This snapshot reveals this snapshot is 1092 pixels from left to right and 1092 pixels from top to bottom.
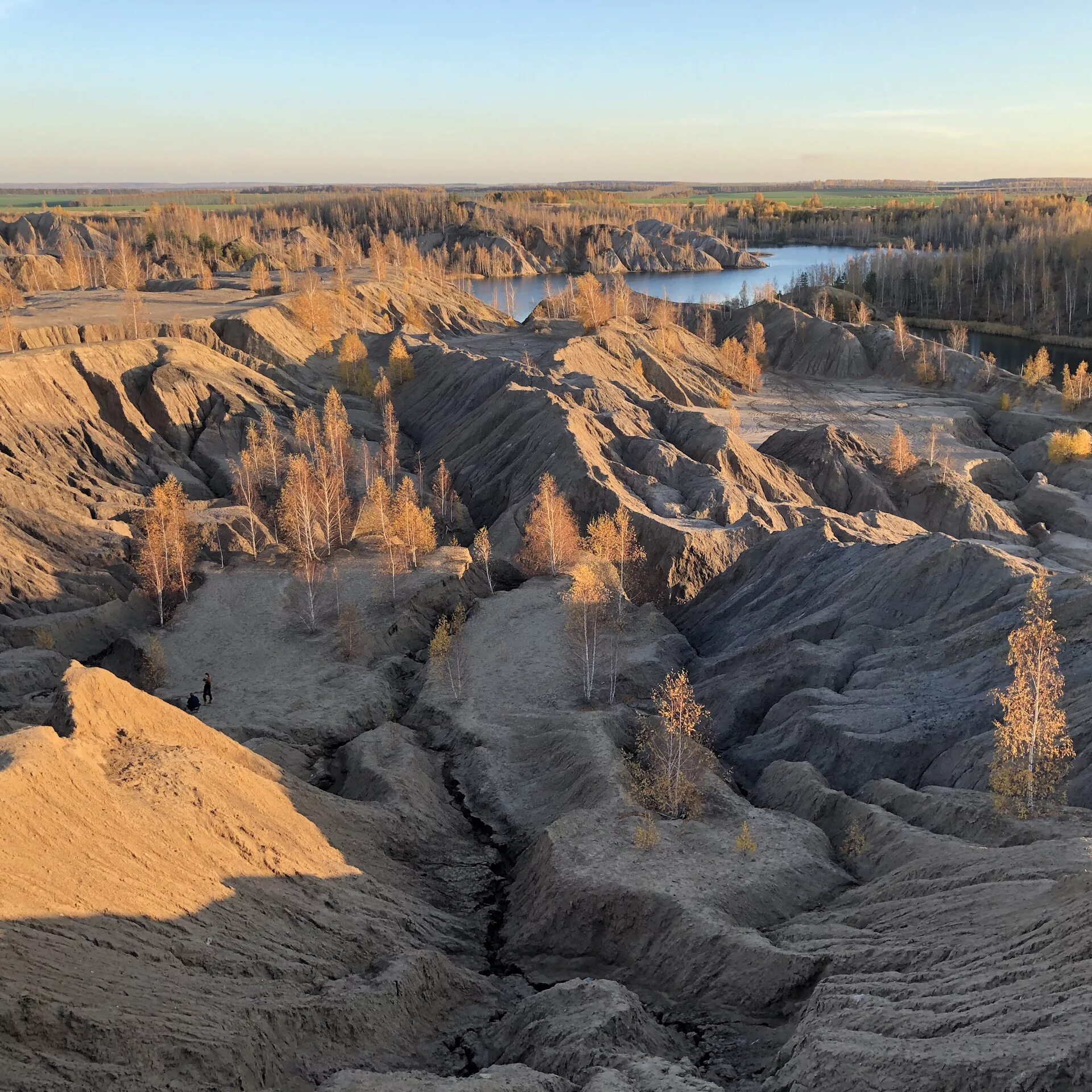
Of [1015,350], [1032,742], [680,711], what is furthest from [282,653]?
[1015,350]

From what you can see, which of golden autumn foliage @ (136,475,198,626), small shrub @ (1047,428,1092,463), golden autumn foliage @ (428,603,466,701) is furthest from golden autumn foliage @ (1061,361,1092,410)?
golden autumn foliage @ (136,475,198,626)

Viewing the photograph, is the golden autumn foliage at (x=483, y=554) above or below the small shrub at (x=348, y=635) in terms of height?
above

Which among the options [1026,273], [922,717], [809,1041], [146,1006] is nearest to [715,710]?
[922,717]

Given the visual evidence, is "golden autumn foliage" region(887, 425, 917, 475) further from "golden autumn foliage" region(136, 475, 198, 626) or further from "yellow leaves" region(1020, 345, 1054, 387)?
"golden autumn foliage" region(136, 475, 198, 626)

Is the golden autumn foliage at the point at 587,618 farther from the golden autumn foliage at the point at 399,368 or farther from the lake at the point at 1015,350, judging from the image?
the lake at the point at 1015,350

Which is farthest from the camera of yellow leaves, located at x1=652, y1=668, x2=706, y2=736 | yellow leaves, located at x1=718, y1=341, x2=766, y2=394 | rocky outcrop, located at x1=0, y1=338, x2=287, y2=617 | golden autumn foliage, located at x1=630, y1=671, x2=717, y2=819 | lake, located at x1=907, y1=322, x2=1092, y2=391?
lake, located at x1=907, y1=322, x2=1092, y2=391

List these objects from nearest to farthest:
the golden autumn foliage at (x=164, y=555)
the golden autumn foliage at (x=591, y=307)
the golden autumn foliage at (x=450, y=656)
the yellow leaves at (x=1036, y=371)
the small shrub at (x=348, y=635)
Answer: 1. the golden autumn foliage at (x=450, y=656)
2. the small shrub at (x=348, y=635)
3. the golden autumn foliage at (x=164, y=555)
4. the yellow leaves at (x=1036, y=371)
5. the golden autumn foliage at (x=591, y=307)

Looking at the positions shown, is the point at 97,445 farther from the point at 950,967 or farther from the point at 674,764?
the point at 950,967

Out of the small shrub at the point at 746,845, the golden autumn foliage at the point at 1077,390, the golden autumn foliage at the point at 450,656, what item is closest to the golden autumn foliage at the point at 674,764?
the small shrub at the point at 746,845
